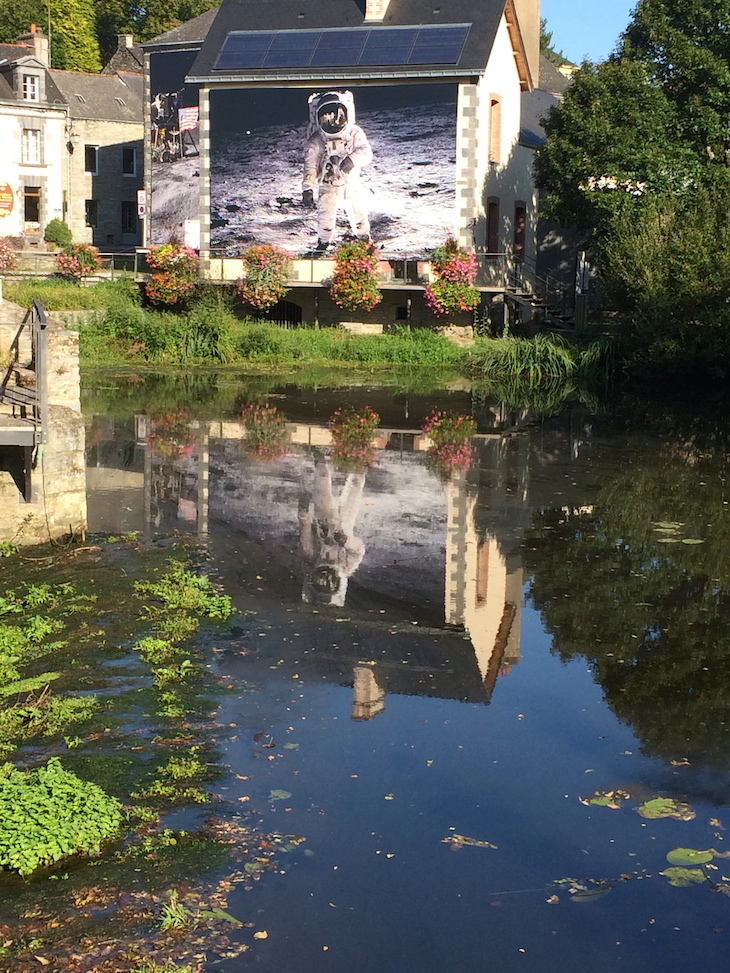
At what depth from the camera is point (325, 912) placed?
6344 millimetres

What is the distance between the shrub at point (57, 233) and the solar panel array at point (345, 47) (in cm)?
1730

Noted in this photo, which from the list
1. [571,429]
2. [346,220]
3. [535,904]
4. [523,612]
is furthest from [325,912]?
[346,220]

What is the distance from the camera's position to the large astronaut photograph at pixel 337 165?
3344 cm

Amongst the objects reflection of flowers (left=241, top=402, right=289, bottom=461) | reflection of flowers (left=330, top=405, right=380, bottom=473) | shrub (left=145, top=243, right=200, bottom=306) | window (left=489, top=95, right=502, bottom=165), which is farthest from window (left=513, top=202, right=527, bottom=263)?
reflection of flowers (left=241, top=402, right=289, bottom=461)

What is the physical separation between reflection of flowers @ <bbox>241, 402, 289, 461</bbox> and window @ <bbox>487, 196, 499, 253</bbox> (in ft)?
43.6

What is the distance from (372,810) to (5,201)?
47.6 m

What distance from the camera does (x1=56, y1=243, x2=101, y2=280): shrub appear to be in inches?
1395

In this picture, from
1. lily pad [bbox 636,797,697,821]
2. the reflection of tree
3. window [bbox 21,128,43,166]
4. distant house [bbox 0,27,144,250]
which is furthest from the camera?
window [bbox 21,128,43,166]

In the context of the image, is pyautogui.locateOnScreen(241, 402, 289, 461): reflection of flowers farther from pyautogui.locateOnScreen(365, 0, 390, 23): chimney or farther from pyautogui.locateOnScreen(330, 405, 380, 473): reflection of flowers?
pyautogui.locateOnScreen(365, 0, 390, 23): chimney

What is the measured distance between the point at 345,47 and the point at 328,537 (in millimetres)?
23579

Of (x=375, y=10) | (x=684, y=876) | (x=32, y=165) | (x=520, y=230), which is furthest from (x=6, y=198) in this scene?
(x=684, y=876)

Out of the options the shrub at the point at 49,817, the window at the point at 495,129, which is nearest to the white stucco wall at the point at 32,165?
the window at the point at 495,129

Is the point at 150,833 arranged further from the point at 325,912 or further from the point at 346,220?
the point at 346,220

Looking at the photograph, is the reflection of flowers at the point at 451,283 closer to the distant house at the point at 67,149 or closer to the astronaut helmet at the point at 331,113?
the astronaut helmet at the point at 331,113
